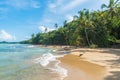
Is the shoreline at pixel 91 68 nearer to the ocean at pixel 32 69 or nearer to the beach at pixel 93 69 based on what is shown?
the beach at pixel 93 69

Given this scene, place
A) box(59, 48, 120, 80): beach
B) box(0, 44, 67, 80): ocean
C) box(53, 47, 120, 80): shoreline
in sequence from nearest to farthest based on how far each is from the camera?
box(59, 48, 120, 80): beach → box(53, 47, 120, 80): shoreline → box(0, 44, 67, 80): ocean

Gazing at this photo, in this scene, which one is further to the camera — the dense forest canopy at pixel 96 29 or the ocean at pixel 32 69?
the dense forest canopy at pixel 96 29

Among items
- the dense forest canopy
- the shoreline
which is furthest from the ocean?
the dense forest canopy

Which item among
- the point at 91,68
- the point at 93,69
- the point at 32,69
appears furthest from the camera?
the point at 32,69

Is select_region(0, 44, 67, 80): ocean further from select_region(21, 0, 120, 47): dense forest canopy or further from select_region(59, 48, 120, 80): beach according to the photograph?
select_region(21, 0, 120, 47): dense forest canopy

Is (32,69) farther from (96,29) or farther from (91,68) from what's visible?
(96,29)

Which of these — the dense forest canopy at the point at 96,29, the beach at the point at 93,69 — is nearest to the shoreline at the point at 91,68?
the beach at the point at 93,69

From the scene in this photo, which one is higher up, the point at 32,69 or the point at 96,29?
the point at 96,29

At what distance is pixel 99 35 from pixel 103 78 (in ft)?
146

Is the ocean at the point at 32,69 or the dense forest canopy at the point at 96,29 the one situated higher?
the dense forest canopy at the point at 96,29

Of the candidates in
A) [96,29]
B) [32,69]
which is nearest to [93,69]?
[32,69]

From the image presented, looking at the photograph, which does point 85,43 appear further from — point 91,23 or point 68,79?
point 68,79

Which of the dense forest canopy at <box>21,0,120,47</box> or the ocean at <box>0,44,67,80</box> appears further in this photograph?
the dense forest canopy at <box>21,0,120,47</box>

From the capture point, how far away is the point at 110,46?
52.8 m
